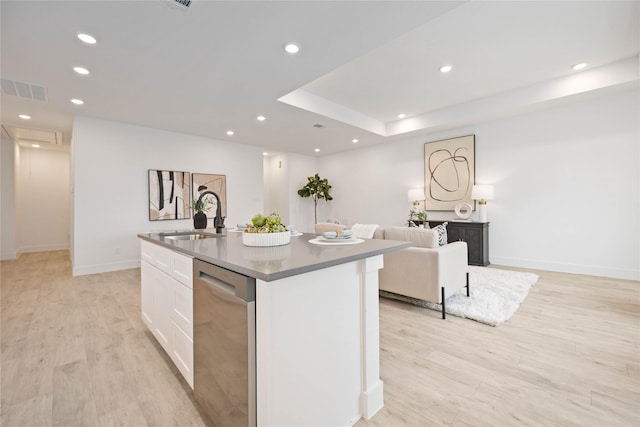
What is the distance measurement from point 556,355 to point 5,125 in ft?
27.2

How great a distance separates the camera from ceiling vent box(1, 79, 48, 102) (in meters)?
3.23

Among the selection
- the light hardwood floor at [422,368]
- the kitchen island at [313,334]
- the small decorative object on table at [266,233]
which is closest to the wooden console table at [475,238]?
the light hardwood floor at [422,368]

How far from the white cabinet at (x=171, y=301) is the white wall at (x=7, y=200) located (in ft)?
20.1

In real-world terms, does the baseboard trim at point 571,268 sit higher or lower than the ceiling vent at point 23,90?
lower

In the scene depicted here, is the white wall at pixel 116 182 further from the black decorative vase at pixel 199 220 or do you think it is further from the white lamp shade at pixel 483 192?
the white lamp shade at pixel 483 192

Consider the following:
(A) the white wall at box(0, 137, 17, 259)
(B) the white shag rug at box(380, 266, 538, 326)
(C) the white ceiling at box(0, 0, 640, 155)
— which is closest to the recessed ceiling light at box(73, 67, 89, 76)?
(C) the white ceiling at box(0, 0, 640, 155)

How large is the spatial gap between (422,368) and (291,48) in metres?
2.94

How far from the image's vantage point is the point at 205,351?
134cm

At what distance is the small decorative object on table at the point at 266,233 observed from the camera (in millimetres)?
1633

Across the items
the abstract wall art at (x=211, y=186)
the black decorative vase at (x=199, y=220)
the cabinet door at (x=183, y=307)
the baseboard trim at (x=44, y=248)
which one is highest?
the abstract wall art at (x=211, y=186)

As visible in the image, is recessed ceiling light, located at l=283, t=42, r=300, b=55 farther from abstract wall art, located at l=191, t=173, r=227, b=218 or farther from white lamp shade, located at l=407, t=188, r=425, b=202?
white lamp shade, located at l=407, t=188, r=425, b=202

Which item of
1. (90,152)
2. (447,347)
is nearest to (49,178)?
(90,152)

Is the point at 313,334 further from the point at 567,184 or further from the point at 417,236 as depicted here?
the point at 567,184

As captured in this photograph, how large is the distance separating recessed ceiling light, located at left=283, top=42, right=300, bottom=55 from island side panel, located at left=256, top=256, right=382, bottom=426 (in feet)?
7.32
